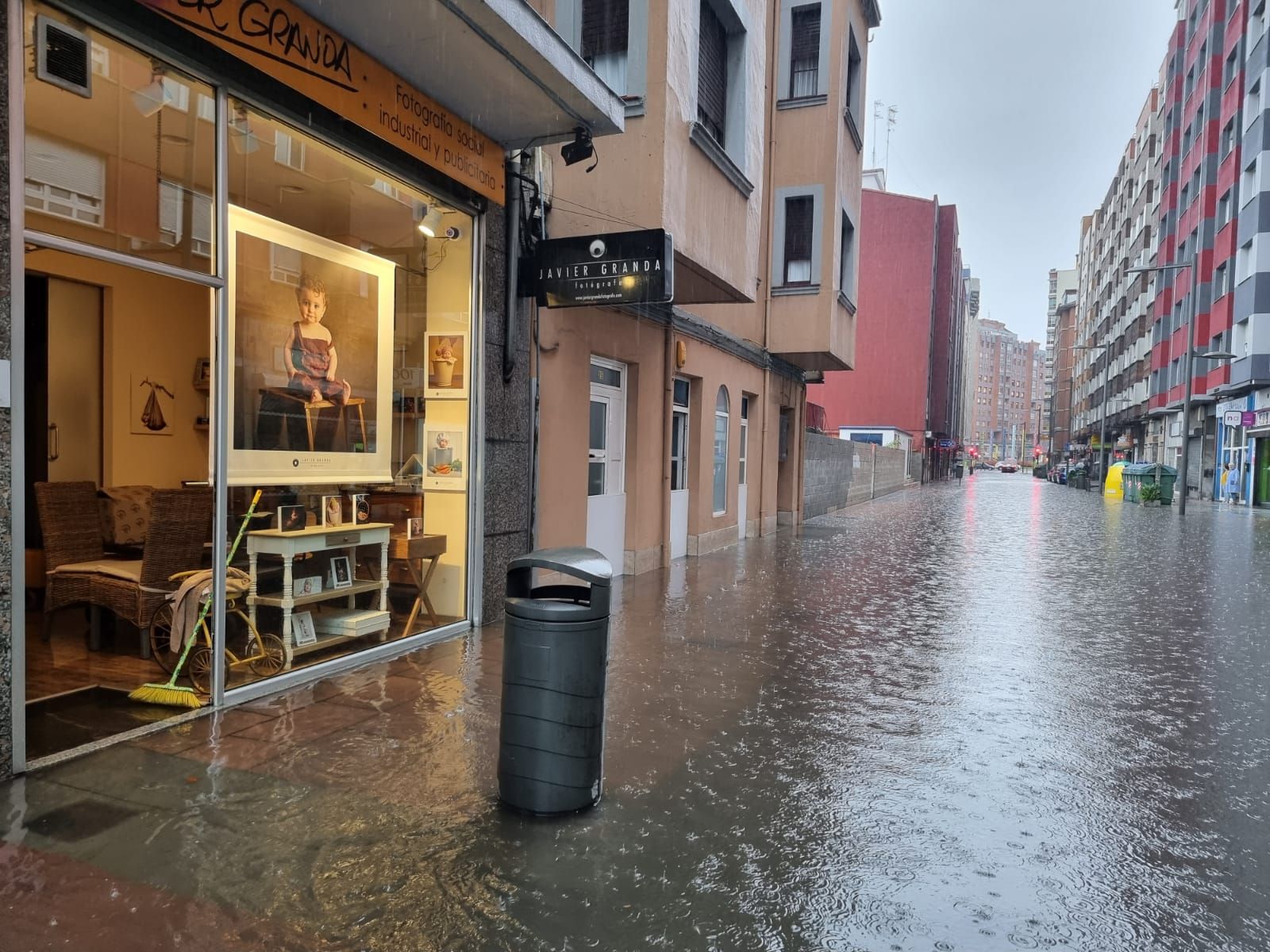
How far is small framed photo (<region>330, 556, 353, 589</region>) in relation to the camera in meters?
6.27

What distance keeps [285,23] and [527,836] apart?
4.55 meters

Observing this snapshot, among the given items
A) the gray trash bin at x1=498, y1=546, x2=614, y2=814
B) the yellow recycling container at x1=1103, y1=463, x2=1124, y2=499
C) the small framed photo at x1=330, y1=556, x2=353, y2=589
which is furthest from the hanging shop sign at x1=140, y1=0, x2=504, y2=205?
the yellow recycling container at x1=1103, y1=463, x2=1124, y2=499

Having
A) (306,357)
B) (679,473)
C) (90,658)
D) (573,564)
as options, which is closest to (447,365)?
(306,357)

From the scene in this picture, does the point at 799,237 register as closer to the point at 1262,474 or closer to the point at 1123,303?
the point at 1262,474

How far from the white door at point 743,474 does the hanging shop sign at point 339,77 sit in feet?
31.4

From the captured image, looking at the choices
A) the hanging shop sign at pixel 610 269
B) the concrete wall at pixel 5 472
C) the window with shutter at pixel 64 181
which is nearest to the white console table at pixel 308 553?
the concrete wall at pixel 5 472

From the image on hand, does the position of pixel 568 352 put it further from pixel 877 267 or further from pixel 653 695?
pixel 877 267

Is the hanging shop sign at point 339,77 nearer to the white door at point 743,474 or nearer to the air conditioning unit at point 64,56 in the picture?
the air conditioning unit at point 64,56

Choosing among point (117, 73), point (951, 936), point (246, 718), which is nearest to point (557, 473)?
point (246, 718)

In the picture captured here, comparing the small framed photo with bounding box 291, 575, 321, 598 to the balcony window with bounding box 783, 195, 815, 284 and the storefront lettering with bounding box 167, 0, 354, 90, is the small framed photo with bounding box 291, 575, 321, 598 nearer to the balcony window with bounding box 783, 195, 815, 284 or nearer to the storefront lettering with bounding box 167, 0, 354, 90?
the storefront lettering with bounding box 167, 0, 354, 90

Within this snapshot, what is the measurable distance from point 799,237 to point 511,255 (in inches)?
361

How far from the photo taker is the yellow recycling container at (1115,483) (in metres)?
40.8

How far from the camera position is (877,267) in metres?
51.3

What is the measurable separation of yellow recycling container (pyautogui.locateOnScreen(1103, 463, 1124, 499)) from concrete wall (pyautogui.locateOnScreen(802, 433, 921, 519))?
10.5 m
